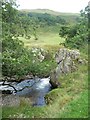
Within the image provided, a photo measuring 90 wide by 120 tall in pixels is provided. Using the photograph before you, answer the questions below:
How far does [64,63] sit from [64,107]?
19765mm

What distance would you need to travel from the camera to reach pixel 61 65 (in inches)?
1877

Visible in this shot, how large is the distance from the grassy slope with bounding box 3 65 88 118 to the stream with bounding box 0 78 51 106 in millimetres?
1915

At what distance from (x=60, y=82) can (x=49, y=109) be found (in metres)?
14.3

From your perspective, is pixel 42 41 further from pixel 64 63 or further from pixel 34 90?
pixel 34 90

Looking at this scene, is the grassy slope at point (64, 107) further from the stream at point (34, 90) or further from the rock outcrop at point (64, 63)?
the rock outcrop at point (64, 63)

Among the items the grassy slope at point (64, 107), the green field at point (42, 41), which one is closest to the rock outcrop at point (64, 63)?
the grassy slope at point (64, 107)

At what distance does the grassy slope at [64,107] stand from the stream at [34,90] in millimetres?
1915

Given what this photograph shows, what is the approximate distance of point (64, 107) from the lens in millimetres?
29031

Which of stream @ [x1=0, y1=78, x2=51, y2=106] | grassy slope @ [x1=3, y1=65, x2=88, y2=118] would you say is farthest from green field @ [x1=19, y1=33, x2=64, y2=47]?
grassy slope @ [x1=3, y1=65, x2=88, y2=118]

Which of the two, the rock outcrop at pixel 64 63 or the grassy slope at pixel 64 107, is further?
the rock outcrop at pixel 64 63

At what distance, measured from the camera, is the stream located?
39.1 meters

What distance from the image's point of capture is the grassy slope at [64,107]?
27125 mm

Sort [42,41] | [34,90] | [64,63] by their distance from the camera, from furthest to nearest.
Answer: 1. [42,41]
2. [64,63]
3. [34,90]

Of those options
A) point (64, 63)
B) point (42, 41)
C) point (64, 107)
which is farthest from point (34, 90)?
point (42, 41)
